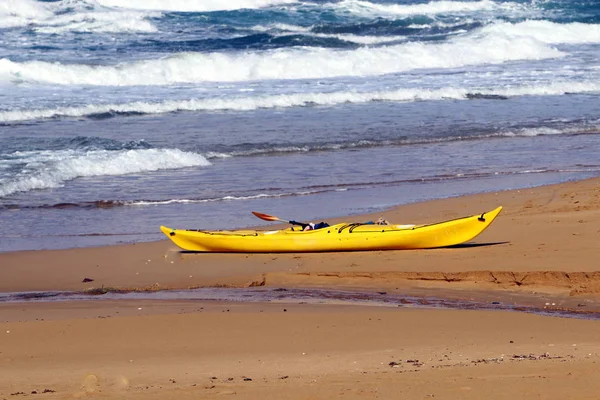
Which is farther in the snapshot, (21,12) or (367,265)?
(21,12)

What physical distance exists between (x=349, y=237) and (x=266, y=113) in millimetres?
10660

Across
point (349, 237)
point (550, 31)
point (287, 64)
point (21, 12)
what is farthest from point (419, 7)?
point (349, 237)

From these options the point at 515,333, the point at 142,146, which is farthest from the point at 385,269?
the point at 142,146

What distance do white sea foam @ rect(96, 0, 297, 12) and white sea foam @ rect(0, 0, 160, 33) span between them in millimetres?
2669

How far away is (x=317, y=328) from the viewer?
6219mm

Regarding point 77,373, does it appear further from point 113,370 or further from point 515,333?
point 515,333

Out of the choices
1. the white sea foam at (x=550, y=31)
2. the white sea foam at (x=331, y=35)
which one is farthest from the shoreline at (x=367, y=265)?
the white sea foam at (x=550, y=31)

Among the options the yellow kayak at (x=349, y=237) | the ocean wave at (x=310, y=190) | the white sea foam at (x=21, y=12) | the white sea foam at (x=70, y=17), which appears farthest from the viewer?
the white sea foam at (x=21, y=12)

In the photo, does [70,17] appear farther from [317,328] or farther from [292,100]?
[317,328]

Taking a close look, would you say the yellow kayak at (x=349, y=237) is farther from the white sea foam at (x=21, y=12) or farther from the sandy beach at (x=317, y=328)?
the white sea foam at (x=21, y=12)

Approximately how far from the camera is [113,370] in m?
5.39

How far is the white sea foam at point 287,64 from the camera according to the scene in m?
24.7

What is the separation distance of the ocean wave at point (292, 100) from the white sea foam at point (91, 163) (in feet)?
14.9

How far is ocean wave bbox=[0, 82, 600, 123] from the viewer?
62.3 ft
